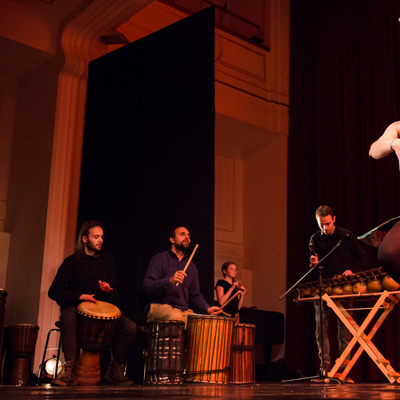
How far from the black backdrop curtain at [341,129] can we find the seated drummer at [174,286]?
254 centimetres

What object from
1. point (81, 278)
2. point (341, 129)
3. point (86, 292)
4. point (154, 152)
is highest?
point (341, 129)

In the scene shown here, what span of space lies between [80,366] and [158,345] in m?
A: 0.60

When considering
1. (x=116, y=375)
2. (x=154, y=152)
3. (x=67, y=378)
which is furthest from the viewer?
(x=154, y=152)

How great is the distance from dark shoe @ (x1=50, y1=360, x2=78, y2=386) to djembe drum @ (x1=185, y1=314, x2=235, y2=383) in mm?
926

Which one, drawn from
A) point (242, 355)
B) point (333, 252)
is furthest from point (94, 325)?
point (333, 252)

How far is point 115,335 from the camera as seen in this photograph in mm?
4605

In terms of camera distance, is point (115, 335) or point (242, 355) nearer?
point (115, 335)

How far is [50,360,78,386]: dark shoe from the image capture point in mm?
4075

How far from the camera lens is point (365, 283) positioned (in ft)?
15.3

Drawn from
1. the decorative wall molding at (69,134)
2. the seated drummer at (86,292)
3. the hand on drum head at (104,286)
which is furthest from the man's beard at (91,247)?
the decorative wall molding at (69,134)

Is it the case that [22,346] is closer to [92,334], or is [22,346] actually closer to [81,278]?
[81,278]

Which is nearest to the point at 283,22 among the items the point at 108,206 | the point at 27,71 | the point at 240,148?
the point at 240,148

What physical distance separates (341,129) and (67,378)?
15.7ft

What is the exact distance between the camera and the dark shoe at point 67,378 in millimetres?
4075
